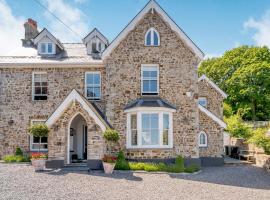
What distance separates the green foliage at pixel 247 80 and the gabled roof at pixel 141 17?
28.7 meters

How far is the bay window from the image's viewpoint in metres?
20.2

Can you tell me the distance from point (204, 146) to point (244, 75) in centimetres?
2746

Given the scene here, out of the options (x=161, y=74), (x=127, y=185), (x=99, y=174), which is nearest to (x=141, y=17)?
(x=161, y=74)

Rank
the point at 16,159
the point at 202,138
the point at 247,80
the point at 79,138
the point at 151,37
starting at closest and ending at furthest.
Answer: the point at 16,159, the point at 151,37, the point at 79,138, the point at 202,138, the point at 247,80

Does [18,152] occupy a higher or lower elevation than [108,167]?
higher

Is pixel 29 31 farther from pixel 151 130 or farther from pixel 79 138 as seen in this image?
pixel 151 130

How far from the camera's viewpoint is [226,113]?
45812mm

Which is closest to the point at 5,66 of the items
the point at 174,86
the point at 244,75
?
the point at 174,86

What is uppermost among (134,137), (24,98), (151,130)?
(24,98)

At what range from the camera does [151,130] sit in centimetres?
2025

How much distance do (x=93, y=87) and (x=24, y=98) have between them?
4931mm

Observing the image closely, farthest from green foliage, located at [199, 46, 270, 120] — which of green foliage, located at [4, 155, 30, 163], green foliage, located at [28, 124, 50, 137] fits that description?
green foliage, located at [28, 124, 50, 137]

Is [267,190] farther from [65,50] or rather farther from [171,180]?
[65,50]

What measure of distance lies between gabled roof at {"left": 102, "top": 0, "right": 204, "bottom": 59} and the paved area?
26.7 feet
